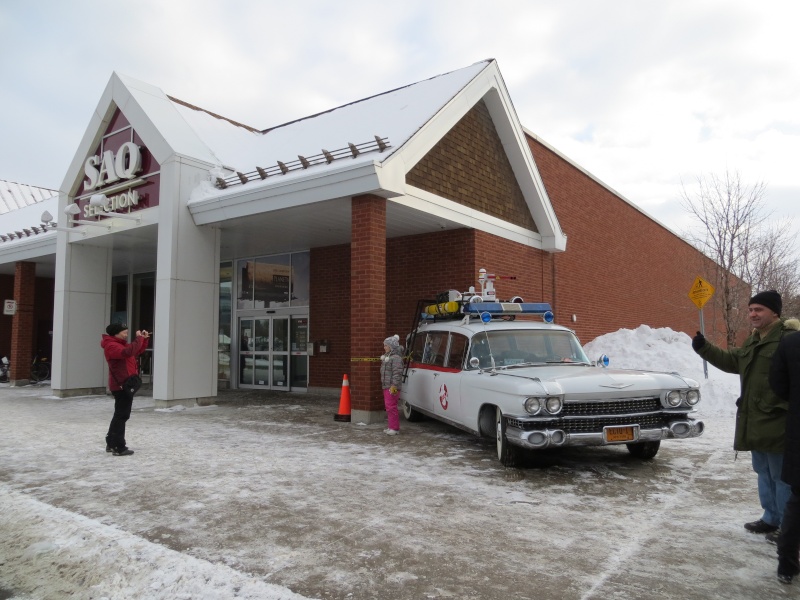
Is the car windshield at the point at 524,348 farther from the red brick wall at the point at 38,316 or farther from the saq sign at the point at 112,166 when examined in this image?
the red brick wall at the point at 38,316

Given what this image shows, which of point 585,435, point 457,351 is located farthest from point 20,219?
point 585,435

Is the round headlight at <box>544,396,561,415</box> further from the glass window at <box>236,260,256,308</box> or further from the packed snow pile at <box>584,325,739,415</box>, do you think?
the glass window at <box>236,260,256,308</box>

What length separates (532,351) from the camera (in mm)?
7758

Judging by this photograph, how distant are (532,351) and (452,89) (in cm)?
670

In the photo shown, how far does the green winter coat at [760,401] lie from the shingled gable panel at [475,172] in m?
7.14

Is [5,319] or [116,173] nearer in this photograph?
[116,173]

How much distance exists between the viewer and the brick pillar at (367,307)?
9852mm

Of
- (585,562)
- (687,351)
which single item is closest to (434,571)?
(585,562)

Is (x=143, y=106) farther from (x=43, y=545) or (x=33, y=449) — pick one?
(x=43, y=545)

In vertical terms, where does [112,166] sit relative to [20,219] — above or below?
below

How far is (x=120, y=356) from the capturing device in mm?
7133

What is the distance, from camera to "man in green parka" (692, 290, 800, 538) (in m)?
4.29

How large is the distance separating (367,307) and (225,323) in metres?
9.28

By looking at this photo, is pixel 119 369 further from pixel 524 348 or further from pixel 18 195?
pixel 18 195
